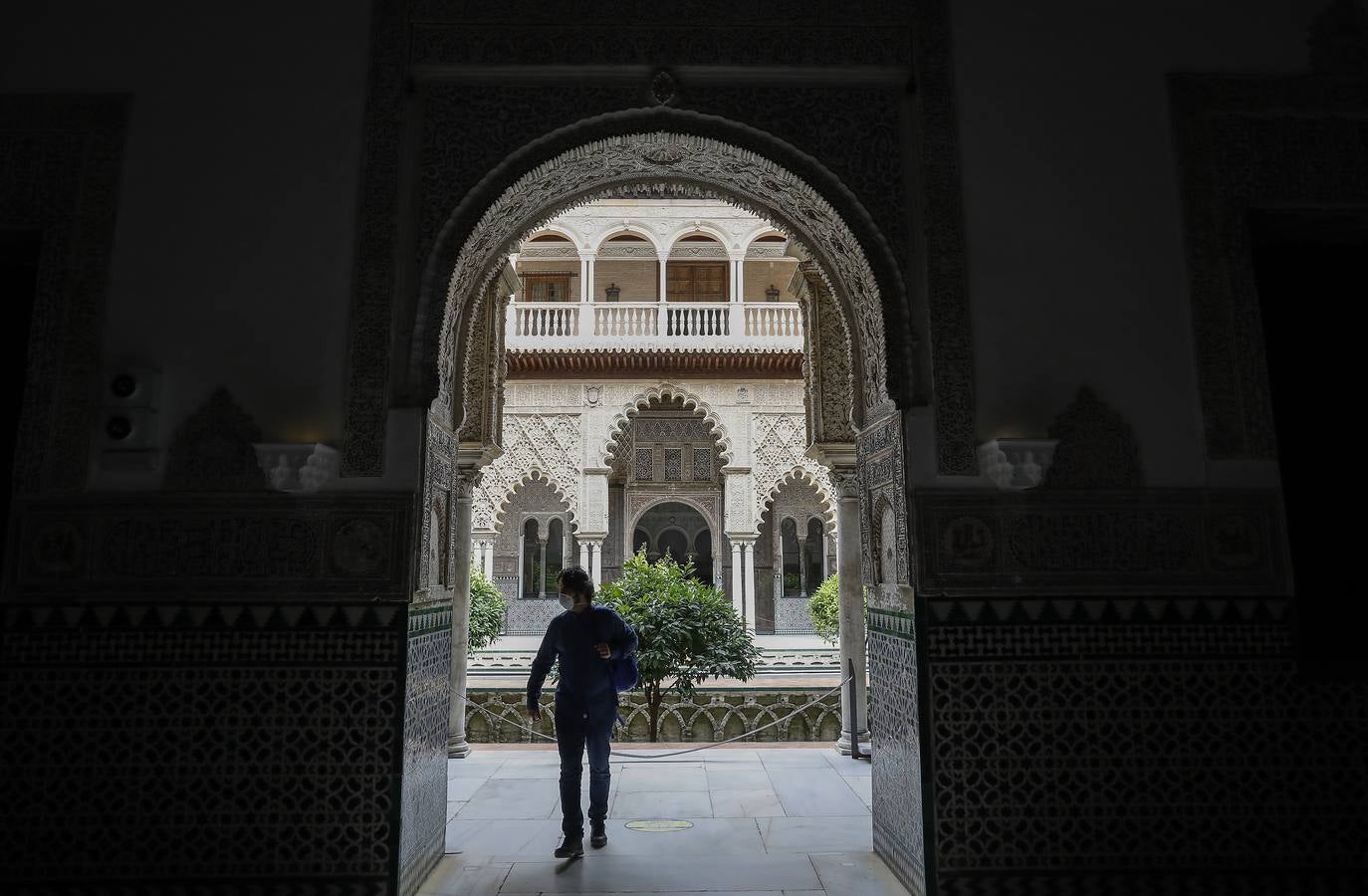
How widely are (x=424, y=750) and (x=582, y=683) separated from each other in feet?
1.38

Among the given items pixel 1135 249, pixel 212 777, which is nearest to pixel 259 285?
pixel 212 777

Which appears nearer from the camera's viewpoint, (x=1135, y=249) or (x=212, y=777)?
(x=212, y=777)

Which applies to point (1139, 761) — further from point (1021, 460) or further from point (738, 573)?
point (738, 573)

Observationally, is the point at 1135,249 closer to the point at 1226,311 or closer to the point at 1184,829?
the point at 1226,311

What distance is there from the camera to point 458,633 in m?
3.37

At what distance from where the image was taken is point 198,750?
177 cm

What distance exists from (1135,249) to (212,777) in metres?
2.42

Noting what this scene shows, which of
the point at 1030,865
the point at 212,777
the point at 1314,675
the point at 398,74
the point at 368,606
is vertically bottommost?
the point at 1030,865

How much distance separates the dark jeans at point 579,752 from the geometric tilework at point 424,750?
1.00 feet

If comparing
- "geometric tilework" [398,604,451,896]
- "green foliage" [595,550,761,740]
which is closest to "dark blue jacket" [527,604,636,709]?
"geometric tilework" [398,604,451,896]

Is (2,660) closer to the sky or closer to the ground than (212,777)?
closer to the sky

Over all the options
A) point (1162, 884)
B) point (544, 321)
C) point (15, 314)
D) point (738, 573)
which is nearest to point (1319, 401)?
point (1162, 884)

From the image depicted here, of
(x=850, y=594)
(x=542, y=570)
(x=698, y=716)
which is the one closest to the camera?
(x=850, y=594)

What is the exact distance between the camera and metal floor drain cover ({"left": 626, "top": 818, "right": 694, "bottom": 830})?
7.79 ft
